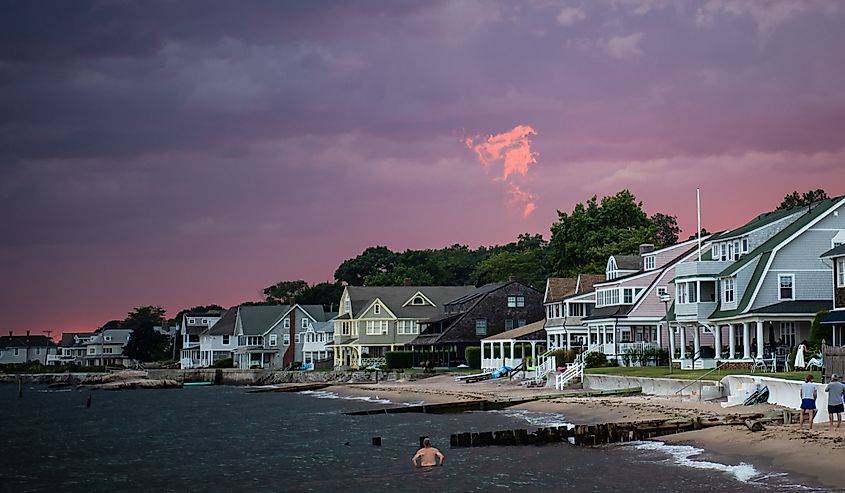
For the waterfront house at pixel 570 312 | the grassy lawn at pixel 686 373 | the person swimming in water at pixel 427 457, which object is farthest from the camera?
the waterfront house at pixel 570 312

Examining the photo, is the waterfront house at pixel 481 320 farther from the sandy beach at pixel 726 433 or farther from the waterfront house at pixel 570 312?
the sandy beach at pixel 726 433

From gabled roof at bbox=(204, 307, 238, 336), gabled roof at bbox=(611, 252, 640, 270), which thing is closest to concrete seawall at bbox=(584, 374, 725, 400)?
gabled roof at bbox=(611, 252, 640, 270)

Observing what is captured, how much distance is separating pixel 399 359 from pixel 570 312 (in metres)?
28.4

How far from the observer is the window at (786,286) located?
5747cm

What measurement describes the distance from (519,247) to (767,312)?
13352 centimetres

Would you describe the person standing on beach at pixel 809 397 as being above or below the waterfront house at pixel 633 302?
below

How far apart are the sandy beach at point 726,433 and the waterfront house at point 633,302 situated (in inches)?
426

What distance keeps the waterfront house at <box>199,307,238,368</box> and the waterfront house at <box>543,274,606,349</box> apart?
72.2m

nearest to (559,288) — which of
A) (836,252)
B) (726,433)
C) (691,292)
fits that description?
(691,292)

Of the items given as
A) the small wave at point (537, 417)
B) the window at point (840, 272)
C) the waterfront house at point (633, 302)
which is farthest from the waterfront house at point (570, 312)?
the window at point (840, 272)

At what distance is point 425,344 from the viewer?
104688 millimetres

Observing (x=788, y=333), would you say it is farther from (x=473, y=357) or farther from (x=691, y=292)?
(x=473, y=357)

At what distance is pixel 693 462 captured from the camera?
30172mm

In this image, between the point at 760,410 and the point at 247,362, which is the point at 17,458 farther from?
the point at 247,362
